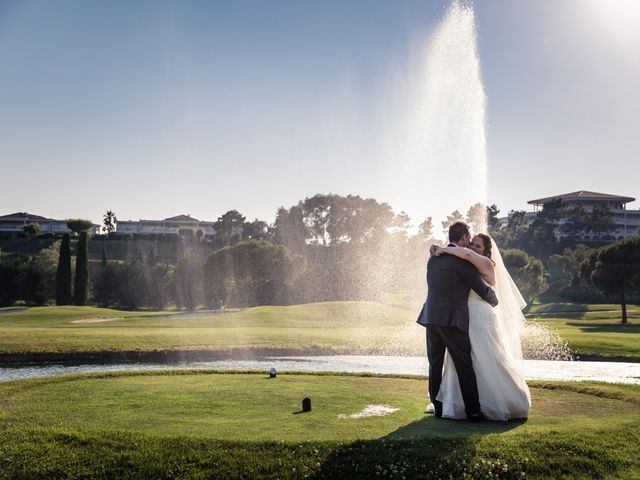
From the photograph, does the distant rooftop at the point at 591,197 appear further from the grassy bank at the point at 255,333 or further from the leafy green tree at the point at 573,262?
the grassy bank at the point at 255,333

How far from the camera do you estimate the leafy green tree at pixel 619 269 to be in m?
70.3

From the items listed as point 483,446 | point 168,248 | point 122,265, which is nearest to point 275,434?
point 483,446

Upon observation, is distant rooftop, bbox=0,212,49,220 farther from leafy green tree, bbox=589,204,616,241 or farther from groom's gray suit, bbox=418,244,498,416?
groom's gray suit, bbox=418,244,498,416

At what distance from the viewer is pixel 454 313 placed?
11.7m

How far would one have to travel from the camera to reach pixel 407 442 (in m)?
9.44

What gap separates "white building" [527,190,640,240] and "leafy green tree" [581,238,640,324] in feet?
326

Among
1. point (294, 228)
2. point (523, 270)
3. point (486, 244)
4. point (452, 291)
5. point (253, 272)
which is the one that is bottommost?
point (452, 291)

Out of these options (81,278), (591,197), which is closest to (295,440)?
(81,278)

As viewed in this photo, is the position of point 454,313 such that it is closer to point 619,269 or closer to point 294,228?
point 619,269

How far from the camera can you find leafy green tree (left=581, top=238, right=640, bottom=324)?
70.3 metres

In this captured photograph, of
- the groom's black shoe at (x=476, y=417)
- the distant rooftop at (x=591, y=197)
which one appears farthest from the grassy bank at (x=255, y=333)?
the distant rooftop at (x=591, y=197)

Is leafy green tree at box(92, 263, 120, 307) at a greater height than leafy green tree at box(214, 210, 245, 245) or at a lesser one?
lesser

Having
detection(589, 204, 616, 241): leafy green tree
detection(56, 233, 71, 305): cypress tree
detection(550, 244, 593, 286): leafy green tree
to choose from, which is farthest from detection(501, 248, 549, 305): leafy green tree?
detection(589, 204, 616, 241): leafy green tree

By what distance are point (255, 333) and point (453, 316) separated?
120 feet
